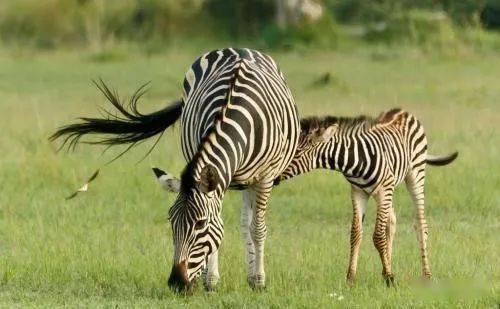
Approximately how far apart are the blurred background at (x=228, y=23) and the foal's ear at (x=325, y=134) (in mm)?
18972

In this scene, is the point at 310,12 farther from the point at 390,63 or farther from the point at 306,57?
the point at 390,63

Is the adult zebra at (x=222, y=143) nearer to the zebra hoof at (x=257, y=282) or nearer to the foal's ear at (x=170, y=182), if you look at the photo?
the zebra hoof at (x=257, y=282)

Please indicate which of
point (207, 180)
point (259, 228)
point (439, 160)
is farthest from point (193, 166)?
point (439, 160)

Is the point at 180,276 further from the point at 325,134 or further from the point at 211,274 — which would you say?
the point at 325,134

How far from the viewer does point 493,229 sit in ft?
32.9

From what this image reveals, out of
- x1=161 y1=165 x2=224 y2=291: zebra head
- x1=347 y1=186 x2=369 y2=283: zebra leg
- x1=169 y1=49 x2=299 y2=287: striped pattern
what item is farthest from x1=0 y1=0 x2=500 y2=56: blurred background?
x1=161 y1=165 x2=224 y2=291: zebra head

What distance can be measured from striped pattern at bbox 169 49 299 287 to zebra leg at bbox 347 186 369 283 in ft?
1.60

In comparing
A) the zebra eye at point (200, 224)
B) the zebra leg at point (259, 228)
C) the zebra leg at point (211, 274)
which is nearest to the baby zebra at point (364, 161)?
the zebra leg at point (259, 228)

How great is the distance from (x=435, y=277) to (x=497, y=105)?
10.2 meters

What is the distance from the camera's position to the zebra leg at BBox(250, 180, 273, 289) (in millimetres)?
7629

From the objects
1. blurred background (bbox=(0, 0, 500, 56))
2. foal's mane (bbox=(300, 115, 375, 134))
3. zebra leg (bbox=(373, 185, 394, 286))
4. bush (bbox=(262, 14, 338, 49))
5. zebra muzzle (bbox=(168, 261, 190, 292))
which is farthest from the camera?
blurred background (bbox=(0, 0, 500, 56))

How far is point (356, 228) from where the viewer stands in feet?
25.6

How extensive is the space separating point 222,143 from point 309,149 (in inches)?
38.6

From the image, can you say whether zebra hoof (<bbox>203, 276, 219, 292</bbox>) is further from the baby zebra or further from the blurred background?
the blurred background
